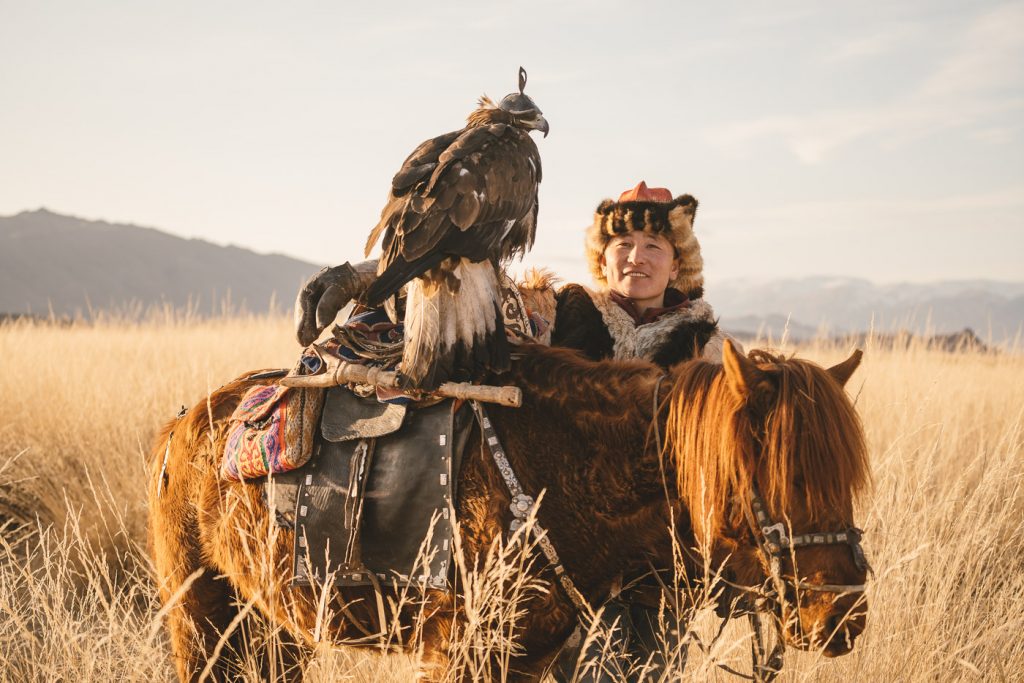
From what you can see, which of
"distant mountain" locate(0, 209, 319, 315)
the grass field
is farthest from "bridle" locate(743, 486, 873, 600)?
"distant mountain" locate(0, 209, 319, 315)

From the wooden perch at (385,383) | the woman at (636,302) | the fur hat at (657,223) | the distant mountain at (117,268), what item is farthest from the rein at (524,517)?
the distant mountain at (117,268)

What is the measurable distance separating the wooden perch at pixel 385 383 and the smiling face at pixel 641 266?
1.19 metres

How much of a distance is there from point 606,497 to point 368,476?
0.73 meters

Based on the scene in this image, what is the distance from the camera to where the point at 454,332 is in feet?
6.70

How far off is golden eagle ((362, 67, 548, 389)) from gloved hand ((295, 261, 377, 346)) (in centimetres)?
16

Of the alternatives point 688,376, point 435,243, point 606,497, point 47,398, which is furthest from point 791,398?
point 47,398

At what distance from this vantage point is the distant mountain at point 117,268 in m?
57.2

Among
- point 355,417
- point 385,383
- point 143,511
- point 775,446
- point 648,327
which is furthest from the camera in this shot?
point 143,511

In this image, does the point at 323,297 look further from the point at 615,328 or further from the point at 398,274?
the point at 615,328

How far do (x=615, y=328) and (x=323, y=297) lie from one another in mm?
1240

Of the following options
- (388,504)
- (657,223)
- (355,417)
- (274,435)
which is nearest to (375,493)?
(388,504)

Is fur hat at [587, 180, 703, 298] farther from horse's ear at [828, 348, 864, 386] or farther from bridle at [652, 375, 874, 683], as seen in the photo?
bridle at [652, 375, 874, 683]

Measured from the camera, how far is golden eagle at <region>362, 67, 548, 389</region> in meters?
1.95

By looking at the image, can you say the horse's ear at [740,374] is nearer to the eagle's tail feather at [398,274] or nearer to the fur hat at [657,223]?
the eagle's tail feather at [398,274]
